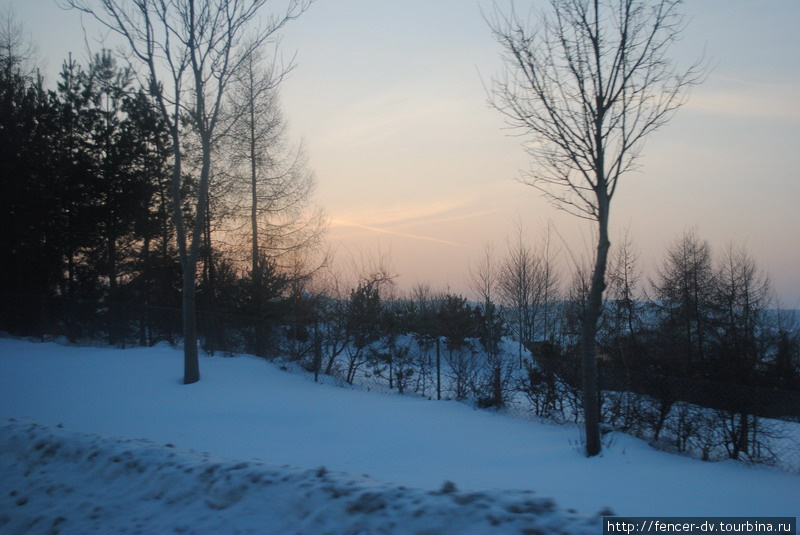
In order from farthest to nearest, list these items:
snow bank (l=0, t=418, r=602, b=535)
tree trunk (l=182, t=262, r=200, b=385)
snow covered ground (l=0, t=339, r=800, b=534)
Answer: tree trunk (l=182, t=262, r=200, b=385) < snow covered ground (l=0, t=339, r=800, b=534) < snow bank (l=0, t=418, r=602, b=535)

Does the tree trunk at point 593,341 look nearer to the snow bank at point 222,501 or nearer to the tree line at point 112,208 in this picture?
the snow bank at point 222,501

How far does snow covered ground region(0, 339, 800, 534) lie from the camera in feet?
14.1

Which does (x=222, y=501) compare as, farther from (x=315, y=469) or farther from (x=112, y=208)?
(x=112, y=208)

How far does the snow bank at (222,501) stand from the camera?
13.1 feet

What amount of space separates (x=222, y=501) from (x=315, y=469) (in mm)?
916

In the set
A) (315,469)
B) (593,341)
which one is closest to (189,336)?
(315,469)

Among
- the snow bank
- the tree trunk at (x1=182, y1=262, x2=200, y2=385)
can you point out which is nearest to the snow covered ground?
the snow bank

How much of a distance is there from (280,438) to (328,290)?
10708 millimetres

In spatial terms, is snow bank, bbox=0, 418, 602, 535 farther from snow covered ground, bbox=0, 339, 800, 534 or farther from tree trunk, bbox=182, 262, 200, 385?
tree trunk, bbox=182, 262, 200, 385

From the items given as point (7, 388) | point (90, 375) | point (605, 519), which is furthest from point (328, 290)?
point (605, 519)

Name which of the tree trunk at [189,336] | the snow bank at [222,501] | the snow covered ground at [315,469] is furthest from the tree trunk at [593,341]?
the tree trunk at [189,336]

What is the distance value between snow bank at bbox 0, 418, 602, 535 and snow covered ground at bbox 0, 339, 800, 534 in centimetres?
1

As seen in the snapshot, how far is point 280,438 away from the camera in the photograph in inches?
328

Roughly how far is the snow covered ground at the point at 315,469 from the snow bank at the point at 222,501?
14 millimetres
